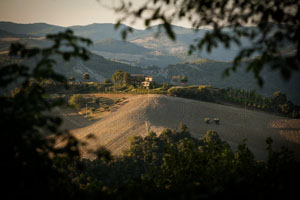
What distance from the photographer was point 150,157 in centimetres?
2617

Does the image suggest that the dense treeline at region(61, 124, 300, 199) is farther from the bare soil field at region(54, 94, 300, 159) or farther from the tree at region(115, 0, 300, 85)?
the bare soil field at region(54, 94, 300, 159)

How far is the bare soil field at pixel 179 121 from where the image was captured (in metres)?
39.8

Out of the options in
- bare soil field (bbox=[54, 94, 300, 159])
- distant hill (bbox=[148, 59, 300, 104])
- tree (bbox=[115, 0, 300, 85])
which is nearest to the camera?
tree (bbox=[115, 0, 300, 85])

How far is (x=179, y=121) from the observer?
155 ft

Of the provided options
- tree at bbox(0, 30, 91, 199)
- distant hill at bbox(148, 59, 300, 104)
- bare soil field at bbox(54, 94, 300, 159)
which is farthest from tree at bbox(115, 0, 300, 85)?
distant hill at bbox(148, 59, 300, 104)

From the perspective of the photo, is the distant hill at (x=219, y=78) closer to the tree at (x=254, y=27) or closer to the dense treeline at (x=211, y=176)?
the dense treeline at (x=211, y=176)

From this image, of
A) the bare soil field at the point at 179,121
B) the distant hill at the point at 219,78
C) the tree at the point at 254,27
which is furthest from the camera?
the distant hill at the point at 219,78

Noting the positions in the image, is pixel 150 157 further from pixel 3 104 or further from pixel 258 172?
pixel 3 104

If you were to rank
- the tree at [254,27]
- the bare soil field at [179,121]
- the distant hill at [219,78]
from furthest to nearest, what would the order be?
the distant hill at [219,78], the bare soil field at [179,121], the tree at [254,27]

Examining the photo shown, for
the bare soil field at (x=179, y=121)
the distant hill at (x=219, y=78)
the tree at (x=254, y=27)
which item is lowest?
the bare soil field at (x=179, y=121)

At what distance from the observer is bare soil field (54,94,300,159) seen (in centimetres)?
3975

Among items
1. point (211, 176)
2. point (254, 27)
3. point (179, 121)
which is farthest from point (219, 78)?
point (254, 27)

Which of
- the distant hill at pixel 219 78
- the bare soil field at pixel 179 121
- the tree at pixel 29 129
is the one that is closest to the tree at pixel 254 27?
the tree at pixel 29 129

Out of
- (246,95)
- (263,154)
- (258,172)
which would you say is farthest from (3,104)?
(246,95)
